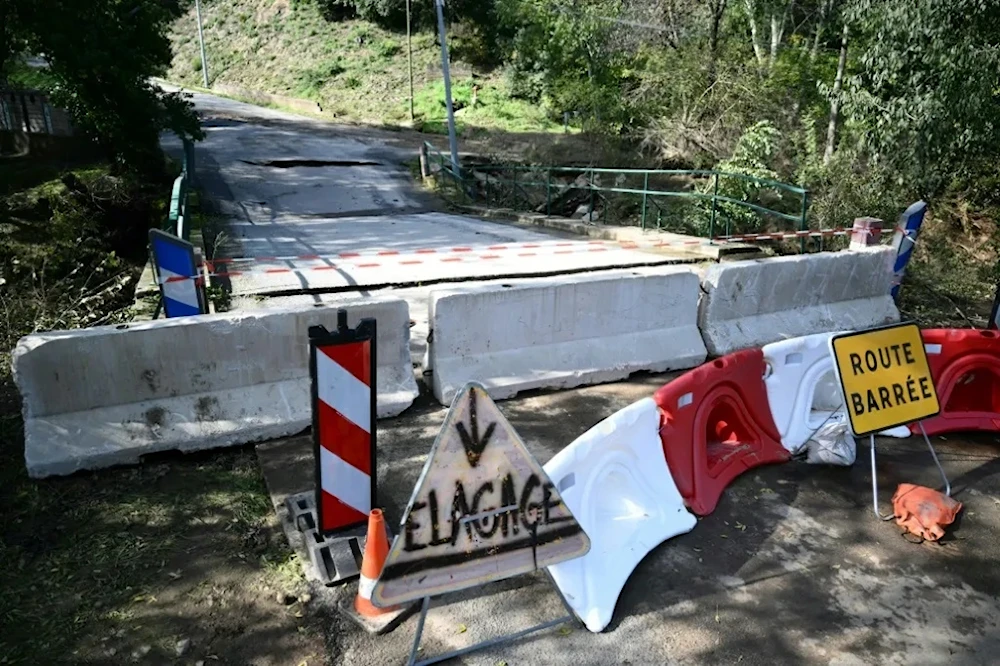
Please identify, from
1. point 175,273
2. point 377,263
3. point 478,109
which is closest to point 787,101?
point 377,263

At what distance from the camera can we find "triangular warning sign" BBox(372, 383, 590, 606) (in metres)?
2.94

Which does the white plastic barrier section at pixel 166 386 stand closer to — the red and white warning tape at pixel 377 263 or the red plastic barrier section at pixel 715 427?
the red plastic barrier section at pixel 715 427

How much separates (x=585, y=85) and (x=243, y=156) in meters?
12.8

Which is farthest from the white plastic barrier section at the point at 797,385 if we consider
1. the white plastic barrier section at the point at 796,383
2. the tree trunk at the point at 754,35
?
the tree trunk at the point at 754,35

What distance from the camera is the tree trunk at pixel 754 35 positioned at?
63.5 feet

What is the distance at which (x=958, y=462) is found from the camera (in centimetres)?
502

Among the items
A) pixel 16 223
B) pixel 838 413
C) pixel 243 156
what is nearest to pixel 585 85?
pixel 243 156

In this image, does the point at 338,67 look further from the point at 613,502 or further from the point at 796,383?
the point at 613,502

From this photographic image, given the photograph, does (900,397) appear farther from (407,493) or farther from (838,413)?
(407,493)

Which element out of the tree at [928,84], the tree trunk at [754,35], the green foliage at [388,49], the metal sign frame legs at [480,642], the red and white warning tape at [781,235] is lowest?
the metal sign frame legs at [480,642]

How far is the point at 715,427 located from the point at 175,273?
4399 millimetres

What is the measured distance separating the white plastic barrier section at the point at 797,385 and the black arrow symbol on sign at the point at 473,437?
277cm

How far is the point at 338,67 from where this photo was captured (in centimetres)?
4875

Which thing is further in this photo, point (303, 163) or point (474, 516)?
point (303, 163)
